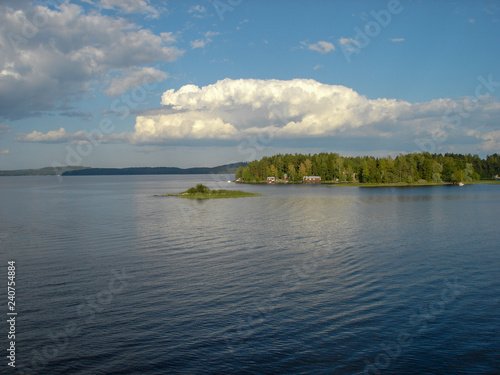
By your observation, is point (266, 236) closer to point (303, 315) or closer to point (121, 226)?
point (121, 226)

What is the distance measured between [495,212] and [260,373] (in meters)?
72.7

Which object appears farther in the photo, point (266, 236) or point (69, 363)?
point (266, 236)

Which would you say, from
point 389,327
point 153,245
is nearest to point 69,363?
point 389,327

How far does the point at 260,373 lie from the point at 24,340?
11.8 metres

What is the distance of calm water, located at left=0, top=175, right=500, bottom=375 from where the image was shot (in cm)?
1736

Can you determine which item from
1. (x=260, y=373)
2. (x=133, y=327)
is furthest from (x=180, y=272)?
(x=260, y=373)

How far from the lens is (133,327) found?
807 inches

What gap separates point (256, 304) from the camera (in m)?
23.6

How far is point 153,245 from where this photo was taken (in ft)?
137

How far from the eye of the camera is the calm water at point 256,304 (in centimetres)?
1736

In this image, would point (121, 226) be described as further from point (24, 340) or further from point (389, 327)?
point (389, 327)

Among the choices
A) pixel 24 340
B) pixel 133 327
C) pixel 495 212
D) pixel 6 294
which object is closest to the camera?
pixel 24 340

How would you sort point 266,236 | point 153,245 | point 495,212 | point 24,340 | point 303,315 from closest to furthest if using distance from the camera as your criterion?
point 24,340
point 303,315
point 153,245
point 266,236
point 495,212

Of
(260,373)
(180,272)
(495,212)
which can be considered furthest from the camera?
(495,212)
